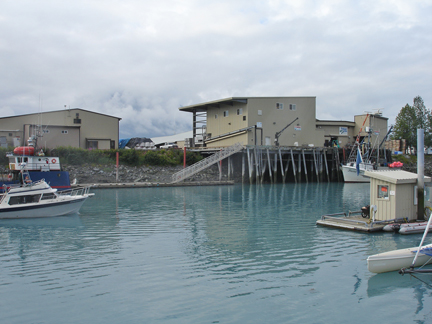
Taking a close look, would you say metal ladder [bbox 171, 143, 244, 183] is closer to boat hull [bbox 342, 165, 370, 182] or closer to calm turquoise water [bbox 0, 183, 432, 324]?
boat hull [bbox 342, 165, 370, 182]

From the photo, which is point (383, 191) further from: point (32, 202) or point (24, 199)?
point (24, 199)

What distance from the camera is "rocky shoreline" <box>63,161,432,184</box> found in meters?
50.2

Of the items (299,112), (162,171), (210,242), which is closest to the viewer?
(210,242)

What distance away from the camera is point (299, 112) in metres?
60.1

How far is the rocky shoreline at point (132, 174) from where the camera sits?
50.2 meters

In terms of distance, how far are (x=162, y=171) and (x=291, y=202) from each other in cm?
2743

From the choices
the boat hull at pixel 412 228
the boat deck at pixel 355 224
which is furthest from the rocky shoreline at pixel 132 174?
the boat hull at pixel 412 228

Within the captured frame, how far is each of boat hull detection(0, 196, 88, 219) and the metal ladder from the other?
26030 millimetres

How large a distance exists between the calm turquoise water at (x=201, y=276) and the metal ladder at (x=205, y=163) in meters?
29.6

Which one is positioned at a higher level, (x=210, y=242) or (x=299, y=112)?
(x=299, y=112)

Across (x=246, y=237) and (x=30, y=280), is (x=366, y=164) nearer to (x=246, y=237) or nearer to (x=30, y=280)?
(x=246, y=237)

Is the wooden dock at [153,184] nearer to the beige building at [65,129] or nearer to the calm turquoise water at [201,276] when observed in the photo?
the beige building at [65,129]

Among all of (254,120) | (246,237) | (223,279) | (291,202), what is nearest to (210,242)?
(246,237)

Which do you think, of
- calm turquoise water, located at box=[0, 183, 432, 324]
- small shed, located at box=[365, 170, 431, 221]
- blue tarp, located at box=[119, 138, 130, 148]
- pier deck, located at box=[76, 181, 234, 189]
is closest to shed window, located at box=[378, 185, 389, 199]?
small shed, located at box=[365, 170, 431, 221]
